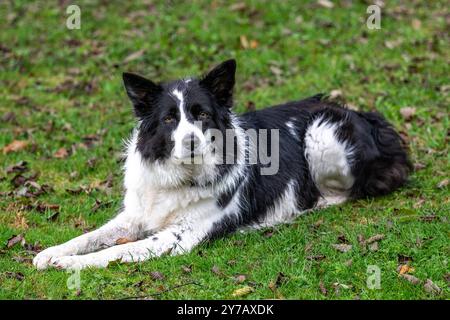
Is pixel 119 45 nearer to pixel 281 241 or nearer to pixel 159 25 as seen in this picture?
pixel 159 25

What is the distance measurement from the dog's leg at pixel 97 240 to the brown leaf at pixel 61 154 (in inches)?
96.1

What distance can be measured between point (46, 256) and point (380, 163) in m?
3.77

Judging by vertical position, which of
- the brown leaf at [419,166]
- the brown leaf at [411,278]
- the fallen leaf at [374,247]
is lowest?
the brown leaf at [411,278]

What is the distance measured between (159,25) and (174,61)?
1.37m

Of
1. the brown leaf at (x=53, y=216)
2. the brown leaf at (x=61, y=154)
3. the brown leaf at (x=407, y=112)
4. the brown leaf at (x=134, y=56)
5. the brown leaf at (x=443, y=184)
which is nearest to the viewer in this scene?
the brown leaf at (x=53, y=216)

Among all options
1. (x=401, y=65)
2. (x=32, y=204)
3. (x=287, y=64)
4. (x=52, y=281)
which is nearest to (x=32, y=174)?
(x=32, y=204)

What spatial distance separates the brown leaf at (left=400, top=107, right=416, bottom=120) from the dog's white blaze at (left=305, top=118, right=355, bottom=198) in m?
2.22

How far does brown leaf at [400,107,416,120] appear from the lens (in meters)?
9.53

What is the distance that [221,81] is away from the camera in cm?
649

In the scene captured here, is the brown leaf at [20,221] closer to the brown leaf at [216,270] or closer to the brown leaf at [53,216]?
the brown leaf at [53,216]

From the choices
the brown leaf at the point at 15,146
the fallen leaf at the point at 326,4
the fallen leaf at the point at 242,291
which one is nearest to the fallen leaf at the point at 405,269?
the fallen leaf at the point at 242,291

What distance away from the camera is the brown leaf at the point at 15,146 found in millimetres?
9164

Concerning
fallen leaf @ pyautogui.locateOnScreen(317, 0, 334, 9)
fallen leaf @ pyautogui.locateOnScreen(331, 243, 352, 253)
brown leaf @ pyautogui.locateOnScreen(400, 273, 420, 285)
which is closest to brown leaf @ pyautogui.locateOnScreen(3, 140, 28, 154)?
fallen leaf @ pyautogui.locateOnScreen(331, 243, 352, 253)

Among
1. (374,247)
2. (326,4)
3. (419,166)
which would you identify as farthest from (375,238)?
(326,4)
